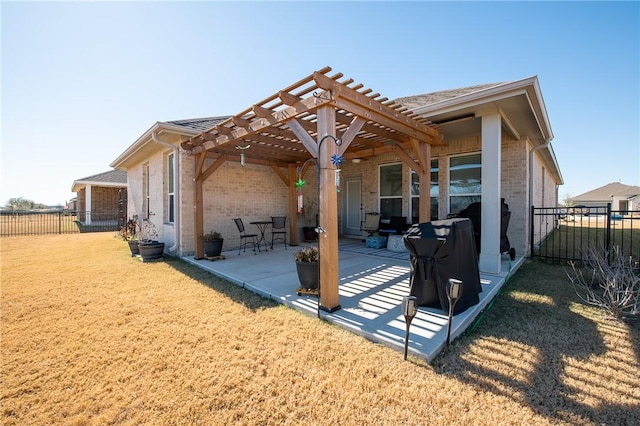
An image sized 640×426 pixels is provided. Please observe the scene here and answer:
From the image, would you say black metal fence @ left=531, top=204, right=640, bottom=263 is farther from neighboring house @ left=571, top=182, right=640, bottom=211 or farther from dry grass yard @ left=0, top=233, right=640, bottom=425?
neighboring house @ left=571, top=182, right=640, bottom=211

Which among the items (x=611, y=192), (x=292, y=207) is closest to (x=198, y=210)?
(x=292, y=207)

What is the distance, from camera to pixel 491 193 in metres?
4.79

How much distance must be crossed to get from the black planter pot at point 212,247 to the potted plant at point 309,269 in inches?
124

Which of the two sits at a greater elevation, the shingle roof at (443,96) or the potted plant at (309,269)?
the shingle roof at (443,96)

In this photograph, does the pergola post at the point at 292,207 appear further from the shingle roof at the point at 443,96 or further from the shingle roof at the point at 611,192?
the shingle roof at the point at 611,192

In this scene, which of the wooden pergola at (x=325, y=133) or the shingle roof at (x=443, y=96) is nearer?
the wooden pergola at (x=325, y=133)

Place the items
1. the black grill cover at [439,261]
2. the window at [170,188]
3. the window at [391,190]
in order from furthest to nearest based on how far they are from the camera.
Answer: the window at [391,190] < the window at [170,188] < the black grill cover at [439,261]

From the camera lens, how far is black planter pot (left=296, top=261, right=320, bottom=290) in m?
3.85

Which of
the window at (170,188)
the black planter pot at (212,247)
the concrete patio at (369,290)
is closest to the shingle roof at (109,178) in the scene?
the window at (170,188)

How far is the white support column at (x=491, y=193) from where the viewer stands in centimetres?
475

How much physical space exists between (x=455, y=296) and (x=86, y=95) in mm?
10592

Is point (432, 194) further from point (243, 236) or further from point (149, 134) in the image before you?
point (149, 134)

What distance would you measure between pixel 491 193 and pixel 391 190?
387cm

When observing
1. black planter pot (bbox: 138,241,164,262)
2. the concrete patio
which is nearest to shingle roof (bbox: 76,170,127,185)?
black planter pot (bbox: 138,241,164,262)
